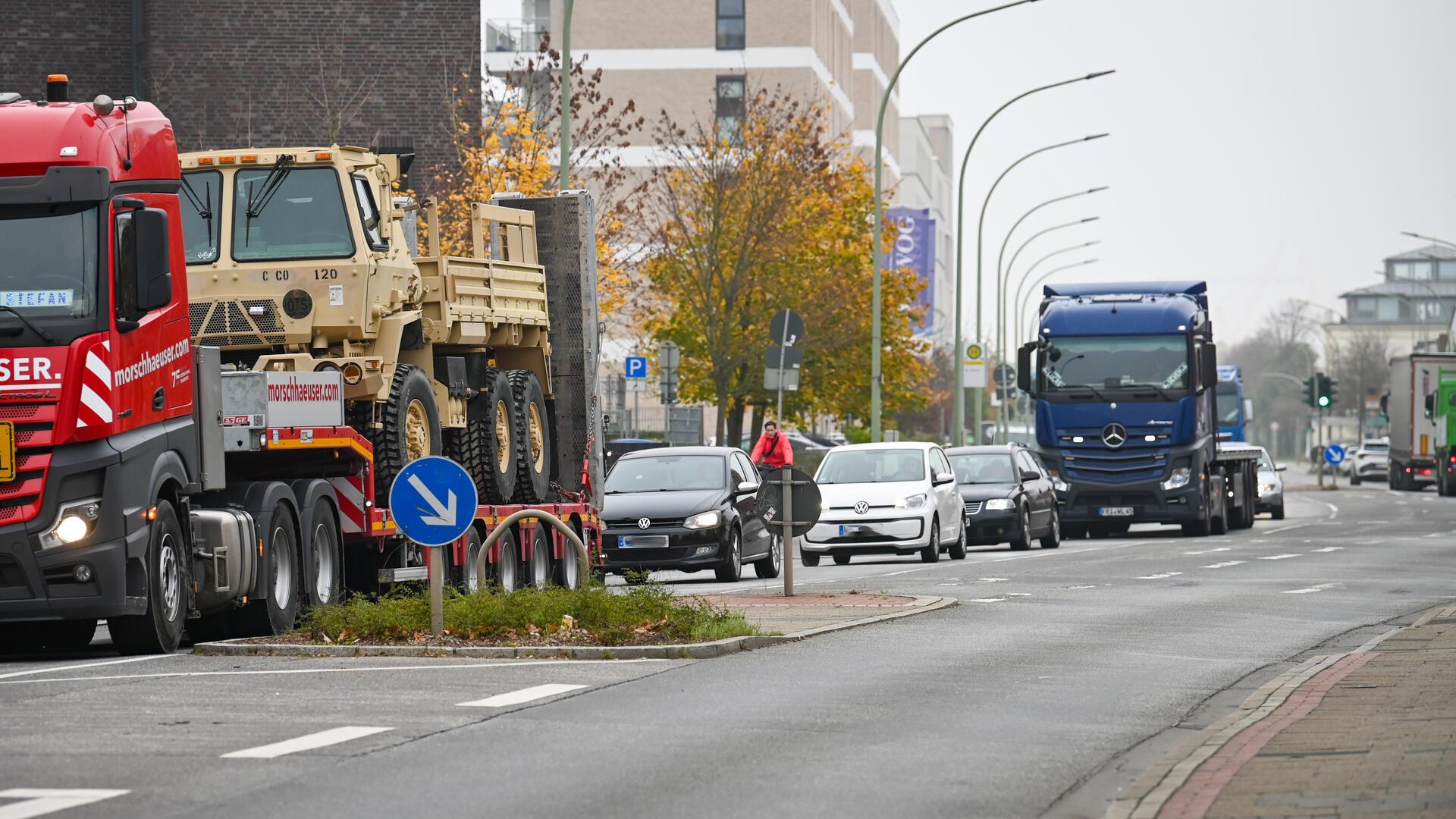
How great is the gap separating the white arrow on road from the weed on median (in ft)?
2.50

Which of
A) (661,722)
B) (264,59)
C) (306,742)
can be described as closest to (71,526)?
(306,742)

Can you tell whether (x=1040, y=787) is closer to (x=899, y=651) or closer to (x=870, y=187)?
(x=899, y=651)

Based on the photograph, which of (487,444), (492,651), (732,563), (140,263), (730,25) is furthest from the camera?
(730,25)

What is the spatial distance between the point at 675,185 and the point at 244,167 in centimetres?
3456

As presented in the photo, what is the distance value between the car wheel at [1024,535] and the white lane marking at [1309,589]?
1049 cm

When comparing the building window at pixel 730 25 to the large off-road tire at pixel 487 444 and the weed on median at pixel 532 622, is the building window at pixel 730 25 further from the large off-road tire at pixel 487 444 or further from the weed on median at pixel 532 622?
the weed on median at pixel 532 622

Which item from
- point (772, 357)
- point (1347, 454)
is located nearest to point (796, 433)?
point (772, 357)

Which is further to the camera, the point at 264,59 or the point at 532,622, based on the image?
the point at 264,59

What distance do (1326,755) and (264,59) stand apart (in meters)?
40.7

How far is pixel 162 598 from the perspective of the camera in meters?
15.1

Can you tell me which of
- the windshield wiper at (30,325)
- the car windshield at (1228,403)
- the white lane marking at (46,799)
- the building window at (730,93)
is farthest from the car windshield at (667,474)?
the building window at (730,93)

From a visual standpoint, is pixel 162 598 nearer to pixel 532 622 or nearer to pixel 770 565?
pixel 532 622

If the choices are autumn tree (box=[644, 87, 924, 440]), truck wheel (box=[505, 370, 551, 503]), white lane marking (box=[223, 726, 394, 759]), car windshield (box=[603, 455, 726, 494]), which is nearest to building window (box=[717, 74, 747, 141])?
autumn tree (box=[644, 87, 924, 440])

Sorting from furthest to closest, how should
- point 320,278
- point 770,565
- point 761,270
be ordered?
point 761,270, point 770,565, point 320,278
